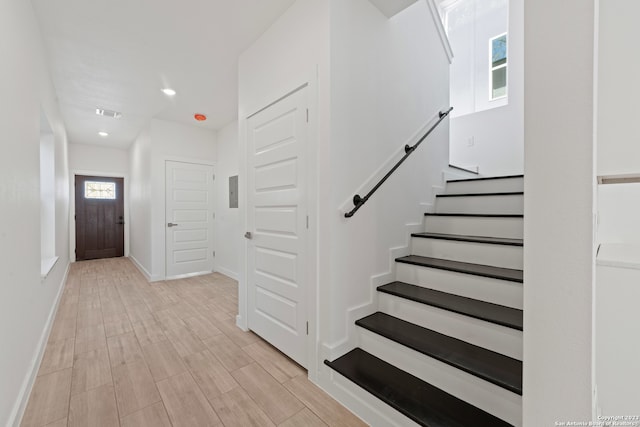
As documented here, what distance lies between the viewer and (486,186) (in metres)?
2.77

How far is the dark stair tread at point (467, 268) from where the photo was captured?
5.31 ft

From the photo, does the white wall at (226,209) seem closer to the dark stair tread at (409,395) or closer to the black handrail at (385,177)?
the black handrail at (385,177)

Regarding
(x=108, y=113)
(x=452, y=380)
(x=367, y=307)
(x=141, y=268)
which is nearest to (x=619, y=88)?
(x=452, y=380)

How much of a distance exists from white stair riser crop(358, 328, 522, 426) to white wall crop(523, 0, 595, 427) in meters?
0.57

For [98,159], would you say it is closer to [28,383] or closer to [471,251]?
[28,383]

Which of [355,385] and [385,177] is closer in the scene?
[355,385]

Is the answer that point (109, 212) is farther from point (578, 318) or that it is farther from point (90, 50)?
point (578, 318)

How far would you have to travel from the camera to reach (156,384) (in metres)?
1.78

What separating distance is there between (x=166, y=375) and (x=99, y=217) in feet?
21.1

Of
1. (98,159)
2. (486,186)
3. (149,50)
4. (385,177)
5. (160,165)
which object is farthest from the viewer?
(98,159)

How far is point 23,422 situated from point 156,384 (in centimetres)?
64

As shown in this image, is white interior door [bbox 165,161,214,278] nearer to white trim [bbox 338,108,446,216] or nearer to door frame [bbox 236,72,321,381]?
door frame [bbox 236,72,321,381]

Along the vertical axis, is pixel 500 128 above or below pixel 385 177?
above

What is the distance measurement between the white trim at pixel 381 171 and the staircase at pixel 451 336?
2.24ft
